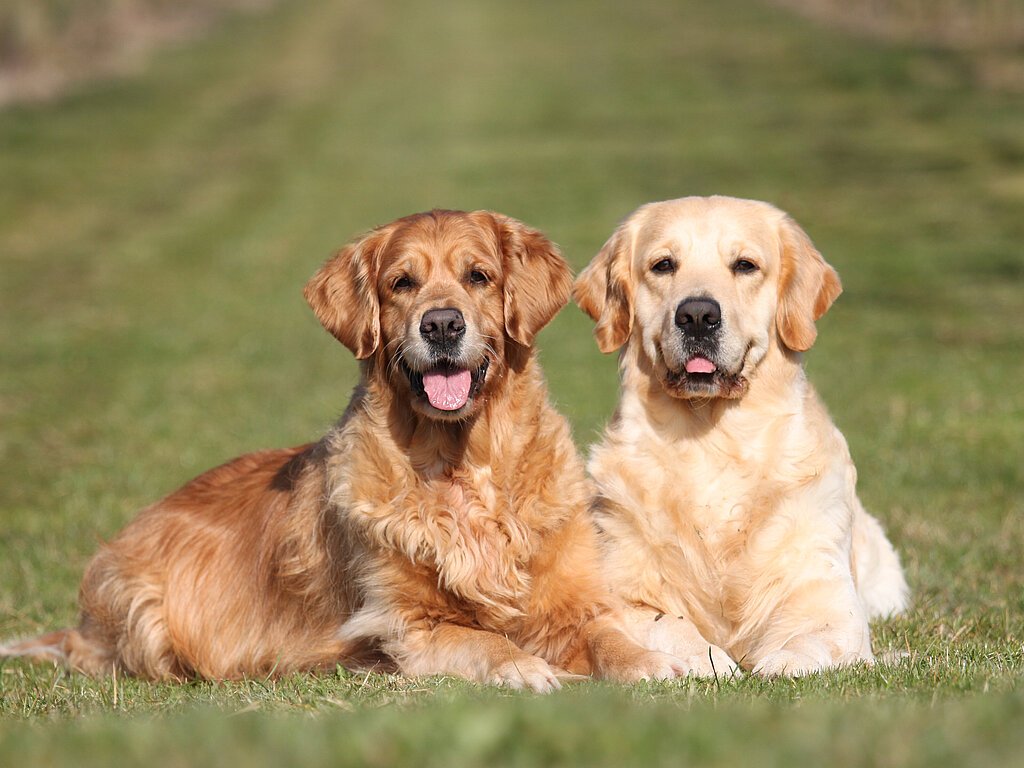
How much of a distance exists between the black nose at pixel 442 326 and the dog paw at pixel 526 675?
47.1 inches

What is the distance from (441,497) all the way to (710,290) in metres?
1.31

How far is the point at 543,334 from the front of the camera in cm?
1576

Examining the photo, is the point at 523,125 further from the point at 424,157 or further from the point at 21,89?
the point at 21,89

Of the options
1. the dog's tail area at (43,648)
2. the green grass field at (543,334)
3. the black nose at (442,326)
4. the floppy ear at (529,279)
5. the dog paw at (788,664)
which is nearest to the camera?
the green grass field at (543,334)

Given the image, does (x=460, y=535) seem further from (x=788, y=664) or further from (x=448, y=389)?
(x=788, y=664)

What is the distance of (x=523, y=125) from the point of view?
30.6 metres

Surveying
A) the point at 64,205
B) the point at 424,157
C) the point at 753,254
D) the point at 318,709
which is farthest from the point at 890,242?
the point at 318,709

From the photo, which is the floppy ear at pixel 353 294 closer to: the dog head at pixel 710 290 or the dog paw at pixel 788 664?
the dog head at pixel 710 290

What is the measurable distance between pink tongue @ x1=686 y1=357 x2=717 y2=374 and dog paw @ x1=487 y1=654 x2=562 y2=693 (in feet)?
4.27

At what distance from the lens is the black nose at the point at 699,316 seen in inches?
211

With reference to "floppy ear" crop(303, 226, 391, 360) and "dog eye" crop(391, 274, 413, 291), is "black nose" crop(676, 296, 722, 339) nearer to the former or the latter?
"dog eye" crop(391, 274, 413, 291)

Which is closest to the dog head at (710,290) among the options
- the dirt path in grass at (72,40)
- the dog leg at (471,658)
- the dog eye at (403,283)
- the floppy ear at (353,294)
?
the dog eye at (403,283)

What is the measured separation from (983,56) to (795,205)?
12.2 metres

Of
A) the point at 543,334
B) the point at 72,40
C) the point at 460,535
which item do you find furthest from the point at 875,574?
the point at 72,40
